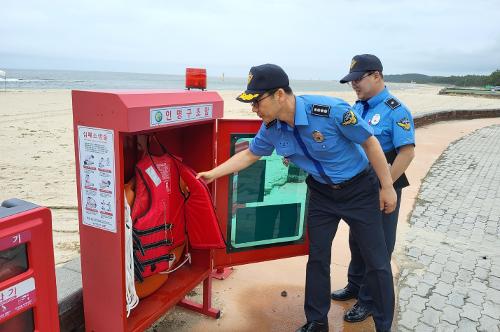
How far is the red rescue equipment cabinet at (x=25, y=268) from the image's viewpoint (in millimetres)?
1533

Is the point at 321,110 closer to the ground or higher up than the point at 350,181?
Result: higher up

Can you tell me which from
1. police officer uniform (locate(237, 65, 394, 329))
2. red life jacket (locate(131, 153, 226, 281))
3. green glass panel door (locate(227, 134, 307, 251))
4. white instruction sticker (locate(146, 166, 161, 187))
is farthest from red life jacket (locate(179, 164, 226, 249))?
police officer uniform (locate(237, 65, 394, 329))

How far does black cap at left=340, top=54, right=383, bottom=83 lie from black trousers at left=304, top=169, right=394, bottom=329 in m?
0.66

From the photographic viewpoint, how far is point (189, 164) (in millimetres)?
3057

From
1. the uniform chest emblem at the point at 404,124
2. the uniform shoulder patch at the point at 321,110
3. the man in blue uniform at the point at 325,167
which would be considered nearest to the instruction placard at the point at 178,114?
the man in blue uniform at the point at 325,167

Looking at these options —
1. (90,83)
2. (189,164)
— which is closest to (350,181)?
(189,164)

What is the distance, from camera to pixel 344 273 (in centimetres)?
388

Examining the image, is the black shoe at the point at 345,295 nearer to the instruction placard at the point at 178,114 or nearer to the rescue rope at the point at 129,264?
the rescue rope at the point at 129,264

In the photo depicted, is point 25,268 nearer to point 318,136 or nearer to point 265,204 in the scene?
point 318,136

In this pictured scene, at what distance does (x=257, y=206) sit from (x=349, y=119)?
1126 millimetres

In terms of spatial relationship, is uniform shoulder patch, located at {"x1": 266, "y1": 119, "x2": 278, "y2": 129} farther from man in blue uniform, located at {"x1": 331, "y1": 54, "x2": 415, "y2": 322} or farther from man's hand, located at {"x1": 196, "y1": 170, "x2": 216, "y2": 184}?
man in blue uniform, located at {"x1": 331, "y1": 54, "x2": 415, "y2": 322}

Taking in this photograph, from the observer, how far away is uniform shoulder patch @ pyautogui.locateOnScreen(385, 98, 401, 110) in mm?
2807

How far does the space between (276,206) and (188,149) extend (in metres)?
0.81

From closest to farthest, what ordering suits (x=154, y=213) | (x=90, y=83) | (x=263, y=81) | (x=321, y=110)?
(x=263, y=81) → (x=321, y=110) → (x=154, y=213) → (x=90, y=83)
